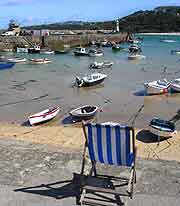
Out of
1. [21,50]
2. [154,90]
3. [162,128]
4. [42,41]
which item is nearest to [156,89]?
[154,90]

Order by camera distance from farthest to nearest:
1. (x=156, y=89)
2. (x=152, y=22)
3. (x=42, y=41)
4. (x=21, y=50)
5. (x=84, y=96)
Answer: (x=152, y=22), (x=42, y=41), (x=21, y=50), (x=84, y=96), (x=156, y=89)

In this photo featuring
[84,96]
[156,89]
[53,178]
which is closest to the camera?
[53,178]

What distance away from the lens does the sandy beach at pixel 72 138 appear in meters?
12.2

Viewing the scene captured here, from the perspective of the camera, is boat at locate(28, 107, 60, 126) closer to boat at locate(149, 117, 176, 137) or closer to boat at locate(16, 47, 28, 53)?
boat at locate(149, 117, 176, 137)

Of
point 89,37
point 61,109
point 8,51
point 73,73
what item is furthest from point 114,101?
point 89,37

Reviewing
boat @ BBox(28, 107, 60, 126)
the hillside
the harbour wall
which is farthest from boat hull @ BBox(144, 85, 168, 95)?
the hillside

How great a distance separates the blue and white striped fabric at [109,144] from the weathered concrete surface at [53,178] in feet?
1.58

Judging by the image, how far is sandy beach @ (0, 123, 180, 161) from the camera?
40.2 feet

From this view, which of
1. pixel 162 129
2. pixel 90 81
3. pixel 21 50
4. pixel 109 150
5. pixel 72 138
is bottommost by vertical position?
pixel 21 50

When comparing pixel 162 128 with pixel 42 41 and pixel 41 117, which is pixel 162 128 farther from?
pixel 42 41

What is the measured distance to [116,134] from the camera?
539 centimetres

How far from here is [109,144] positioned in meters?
5.49

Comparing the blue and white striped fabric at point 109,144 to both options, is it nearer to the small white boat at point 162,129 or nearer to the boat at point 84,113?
the small white boat at point 162,129

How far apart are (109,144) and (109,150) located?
0.34 ft
